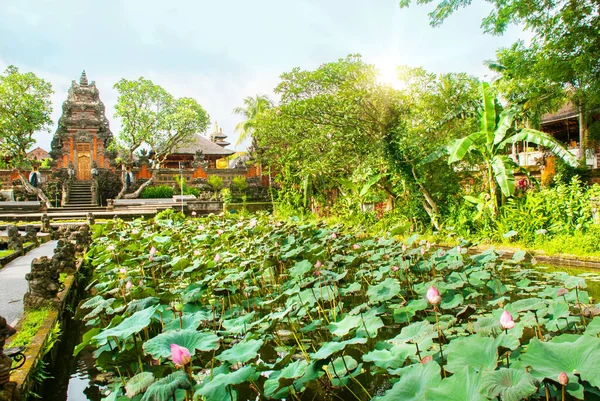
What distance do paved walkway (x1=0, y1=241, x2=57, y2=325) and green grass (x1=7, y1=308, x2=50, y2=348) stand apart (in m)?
0.15

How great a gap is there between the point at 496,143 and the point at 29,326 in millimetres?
8198

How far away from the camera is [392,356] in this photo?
6.72ft

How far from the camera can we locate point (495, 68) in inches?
761

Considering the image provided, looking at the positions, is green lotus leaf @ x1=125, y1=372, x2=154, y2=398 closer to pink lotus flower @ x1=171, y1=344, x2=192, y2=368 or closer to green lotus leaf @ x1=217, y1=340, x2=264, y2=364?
pink lotus flower @ x1=171, y1=344, x2=192, y2=368

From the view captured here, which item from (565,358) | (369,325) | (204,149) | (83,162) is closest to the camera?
(565,358)

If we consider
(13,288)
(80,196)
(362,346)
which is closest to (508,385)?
(362,346)

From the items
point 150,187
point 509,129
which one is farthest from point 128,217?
point 509,129

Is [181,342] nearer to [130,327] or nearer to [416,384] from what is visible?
[130,327]

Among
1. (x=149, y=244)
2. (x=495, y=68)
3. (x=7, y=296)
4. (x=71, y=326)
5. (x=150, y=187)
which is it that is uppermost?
(x=495, y=68)

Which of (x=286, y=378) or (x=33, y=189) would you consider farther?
(x=33, y=189)

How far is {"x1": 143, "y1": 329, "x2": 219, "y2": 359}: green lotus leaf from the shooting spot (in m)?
1.87

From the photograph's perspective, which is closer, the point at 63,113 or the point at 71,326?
the point at 71,326

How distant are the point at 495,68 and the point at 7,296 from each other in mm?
20435

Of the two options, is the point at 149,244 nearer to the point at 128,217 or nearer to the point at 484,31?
the point at 484,31
